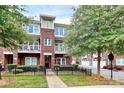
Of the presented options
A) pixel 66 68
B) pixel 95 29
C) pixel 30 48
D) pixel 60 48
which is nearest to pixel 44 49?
pixel 30 48

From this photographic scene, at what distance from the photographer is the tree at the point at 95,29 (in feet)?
31.5

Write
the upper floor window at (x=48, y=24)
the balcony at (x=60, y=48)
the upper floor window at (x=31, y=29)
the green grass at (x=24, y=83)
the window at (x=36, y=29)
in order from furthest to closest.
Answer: the upper floor window at (x=48, y=24)
the balcony at (x=60, y=48)
the window at (x=36, y=29)
the upper floor window at (x=31, y=29)
the green grass at (x=24, y=83)

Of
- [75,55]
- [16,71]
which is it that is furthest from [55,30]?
[16,71]

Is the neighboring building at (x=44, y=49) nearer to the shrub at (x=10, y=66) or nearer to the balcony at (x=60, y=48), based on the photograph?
the balcony at (x=60, y=48)

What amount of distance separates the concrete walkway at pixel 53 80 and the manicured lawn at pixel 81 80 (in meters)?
Result: 0.19

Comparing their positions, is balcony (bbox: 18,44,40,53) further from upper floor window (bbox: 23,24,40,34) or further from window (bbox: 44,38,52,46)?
upper floor window (bbox: 23,24,40,34)

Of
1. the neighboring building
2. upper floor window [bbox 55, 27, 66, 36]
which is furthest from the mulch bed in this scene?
upper floor window [bbox 55, 27, 66, 36]

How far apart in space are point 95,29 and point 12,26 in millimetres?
3345

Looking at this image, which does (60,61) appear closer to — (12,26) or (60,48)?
(60,48)

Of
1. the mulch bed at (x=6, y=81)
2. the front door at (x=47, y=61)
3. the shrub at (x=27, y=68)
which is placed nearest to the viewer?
the mulch bed at (x=6, y=81)

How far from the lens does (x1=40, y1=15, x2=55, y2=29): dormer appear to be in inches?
482

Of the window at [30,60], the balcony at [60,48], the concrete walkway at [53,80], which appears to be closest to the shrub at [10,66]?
the window at [30,60]
